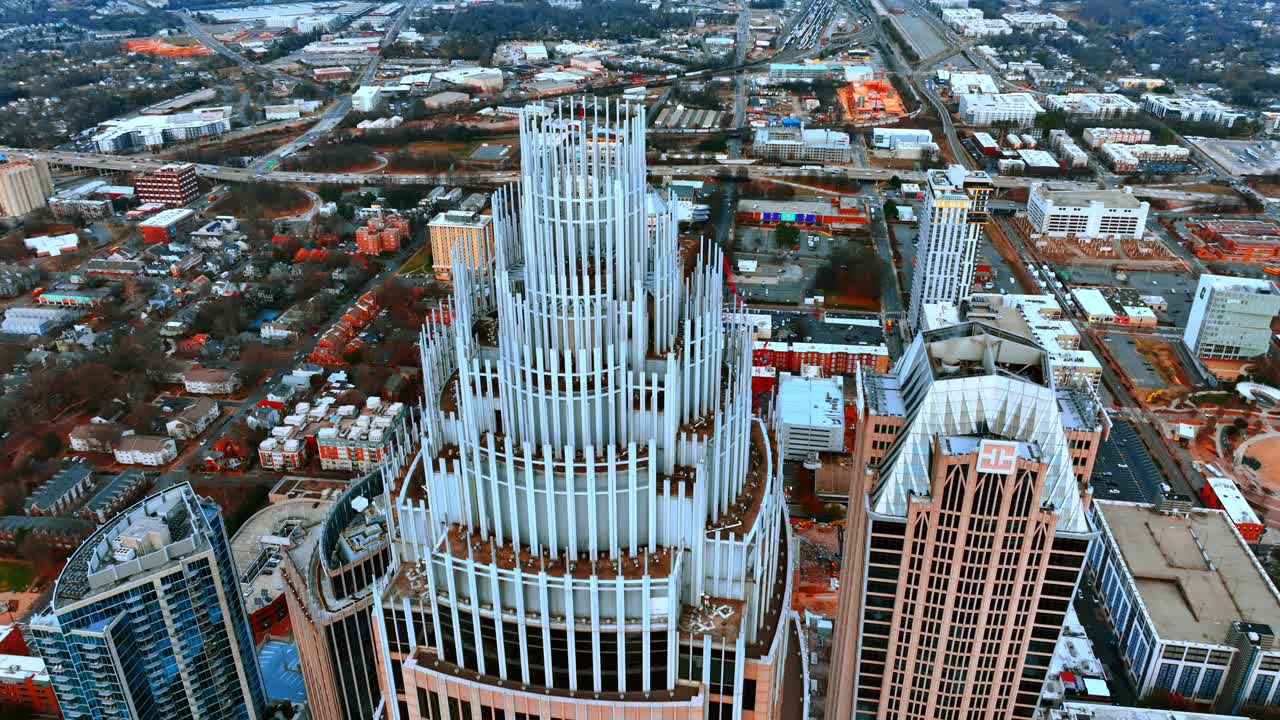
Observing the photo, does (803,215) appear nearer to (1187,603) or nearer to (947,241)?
(947,241)

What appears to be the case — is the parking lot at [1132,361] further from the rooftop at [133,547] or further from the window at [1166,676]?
the rooftop at [133,547]

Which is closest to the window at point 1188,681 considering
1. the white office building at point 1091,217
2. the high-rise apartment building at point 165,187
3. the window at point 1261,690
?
the window at point 1261,690

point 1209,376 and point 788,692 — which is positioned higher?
point 788,692

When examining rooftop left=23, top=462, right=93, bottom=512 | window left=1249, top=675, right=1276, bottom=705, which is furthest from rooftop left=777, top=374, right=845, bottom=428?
rooftop left=23, top=462, right=93, bottom=512

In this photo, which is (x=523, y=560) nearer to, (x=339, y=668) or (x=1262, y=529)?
(x=339, y=668)

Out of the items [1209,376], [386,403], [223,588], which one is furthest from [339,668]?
[1209,376]

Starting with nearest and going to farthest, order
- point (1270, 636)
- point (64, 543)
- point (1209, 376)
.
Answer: point (1270, 636) < point (64, 543) < point (1209, 376)
